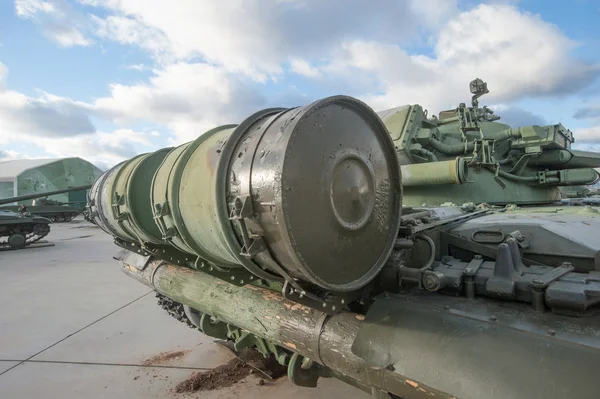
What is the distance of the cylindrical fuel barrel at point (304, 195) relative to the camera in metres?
1.81

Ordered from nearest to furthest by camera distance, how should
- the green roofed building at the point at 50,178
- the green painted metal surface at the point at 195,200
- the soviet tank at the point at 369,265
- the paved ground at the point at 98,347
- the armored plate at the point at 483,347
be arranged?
1. the armored plate at the point at 483,347
2. the soviet tank at the point at 369,265
3. the green painted metal surface at the point at 195,200
4. the paved ground at the point at 98,347
5. the green roofed building at the point at 50,178

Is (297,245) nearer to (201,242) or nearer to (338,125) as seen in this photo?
(338,125)

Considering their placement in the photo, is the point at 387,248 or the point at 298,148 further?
the point at 387,248

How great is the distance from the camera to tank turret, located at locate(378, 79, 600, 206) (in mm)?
4363

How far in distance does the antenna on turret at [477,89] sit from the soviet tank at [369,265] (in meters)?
2.50

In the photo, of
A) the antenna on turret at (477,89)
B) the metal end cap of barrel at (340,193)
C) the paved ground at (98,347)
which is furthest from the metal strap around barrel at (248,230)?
the antenna on turret at (477,89)

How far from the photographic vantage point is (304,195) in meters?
1.82

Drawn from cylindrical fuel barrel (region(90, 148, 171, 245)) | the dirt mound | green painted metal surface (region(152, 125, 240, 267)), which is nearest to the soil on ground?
the dirt mound

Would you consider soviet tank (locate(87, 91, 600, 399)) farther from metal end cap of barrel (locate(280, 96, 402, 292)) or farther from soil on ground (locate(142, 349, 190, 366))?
soil on ground (locate(142, 349, 190, 366))

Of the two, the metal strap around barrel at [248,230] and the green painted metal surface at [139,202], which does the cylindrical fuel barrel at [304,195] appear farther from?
the green painted metal surface at [139,202]

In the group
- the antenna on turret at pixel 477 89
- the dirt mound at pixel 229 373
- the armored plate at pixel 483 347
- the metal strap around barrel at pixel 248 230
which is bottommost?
the dirt mound at pixel 229 373

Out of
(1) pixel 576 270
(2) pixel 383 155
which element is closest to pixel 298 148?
(2) pixel 383 155

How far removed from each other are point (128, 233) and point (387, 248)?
102 inches

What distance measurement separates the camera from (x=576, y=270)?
8.01 ft
